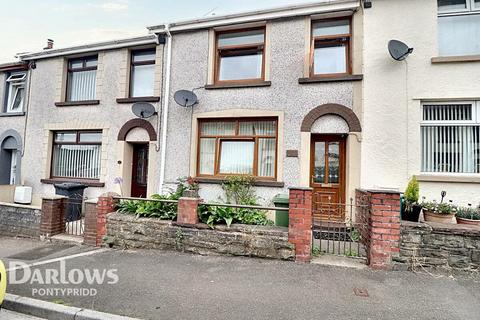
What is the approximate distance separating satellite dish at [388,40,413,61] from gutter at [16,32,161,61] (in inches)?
249

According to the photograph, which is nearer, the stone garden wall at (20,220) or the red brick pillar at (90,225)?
the red brick pillar at (90,225)

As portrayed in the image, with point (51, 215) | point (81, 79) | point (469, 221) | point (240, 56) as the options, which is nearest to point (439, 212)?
point (469, 221)

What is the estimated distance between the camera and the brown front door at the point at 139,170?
27.2 ft

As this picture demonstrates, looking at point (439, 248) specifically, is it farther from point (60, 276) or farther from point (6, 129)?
point (6, 129)

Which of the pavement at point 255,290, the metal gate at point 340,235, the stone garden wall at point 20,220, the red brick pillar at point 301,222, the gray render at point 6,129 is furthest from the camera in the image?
the gray render at point 6,129

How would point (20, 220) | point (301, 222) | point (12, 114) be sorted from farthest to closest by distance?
point (12, 114)
point (20, 220)
point (301, 222)

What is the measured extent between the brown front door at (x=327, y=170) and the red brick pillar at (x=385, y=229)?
7.09 ft

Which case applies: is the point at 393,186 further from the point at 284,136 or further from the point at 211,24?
the point at 211,24

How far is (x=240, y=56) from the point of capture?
24.6 ft

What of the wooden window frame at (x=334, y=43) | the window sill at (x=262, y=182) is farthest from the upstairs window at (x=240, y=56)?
the window sill at (x=262, y=182)

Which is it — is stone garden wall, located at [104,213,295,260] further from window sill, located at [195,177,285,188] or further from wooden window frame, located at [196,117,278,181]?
wooden window frame, located at [196,117,278,181]

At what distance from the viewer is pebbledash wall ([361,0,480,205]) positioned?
18.8 feet

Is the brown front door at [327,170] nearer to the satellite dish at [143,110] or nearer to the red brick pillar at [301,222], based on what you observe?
the red brick pillar at [301,222]

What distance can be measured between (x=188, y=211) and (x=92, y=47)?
6.98 m
